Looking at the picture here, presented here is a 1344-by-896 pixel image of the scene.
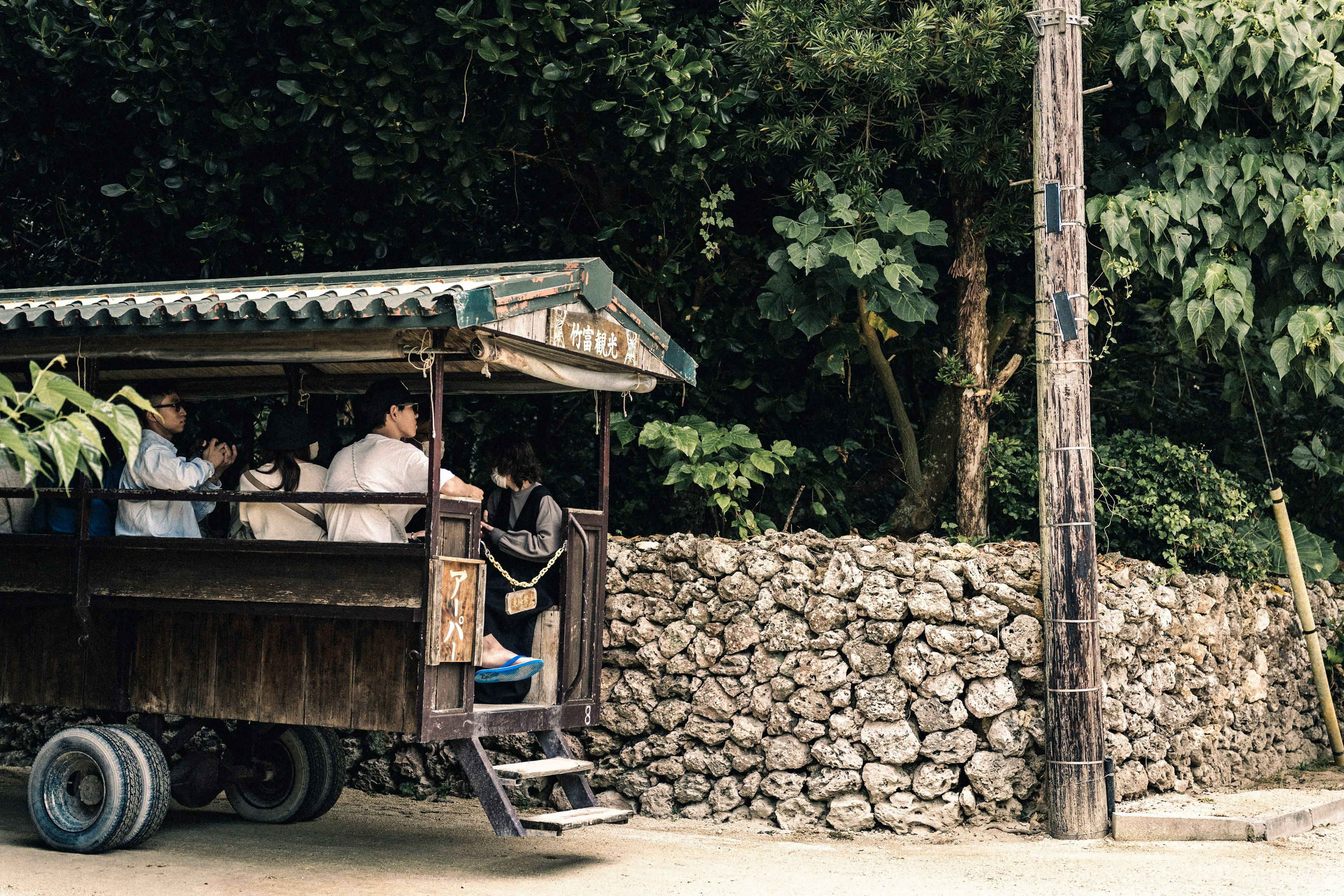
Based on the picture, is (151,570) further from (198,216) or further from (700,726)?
(198,216)

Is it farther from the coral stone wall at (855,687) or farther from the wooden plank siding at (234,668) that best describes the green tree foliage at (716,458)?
the wooden plank siding at (234,668)

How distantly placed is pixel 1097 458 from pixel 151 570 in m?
5.97

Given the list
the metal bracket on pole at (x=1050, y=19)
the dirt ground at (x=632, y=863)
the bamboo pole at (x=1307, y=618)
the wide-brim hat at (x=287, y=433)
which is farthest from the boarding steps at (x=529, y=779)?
the bamboo pole at (x=1307, y=618)

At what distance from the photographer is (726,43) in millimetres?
10102

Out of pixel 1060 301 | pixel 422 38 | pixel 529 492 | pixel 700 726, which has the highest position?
pixel 422 38

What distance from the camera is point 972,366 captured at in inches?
387

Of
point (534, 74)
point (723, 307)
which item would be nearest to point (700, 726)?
point (723, 307)

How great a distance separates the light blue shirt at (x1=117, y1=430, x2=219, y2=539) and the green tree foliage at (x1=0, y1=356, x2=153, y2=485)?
230 cm

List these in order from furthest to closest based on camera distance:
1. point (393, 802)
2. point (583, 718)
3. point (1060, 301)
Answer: point (393, 802) → point (1060, 301) → point (583, 718)

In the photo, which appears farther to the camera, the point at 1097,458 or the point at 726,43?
the point at 726,43

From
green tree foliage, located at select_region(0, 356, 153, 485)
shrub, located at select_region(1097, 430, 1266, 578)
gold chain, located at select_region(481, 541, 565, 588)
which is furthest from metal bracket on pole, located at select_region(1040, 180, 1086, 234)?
green tree foliage, located at select_region(0, 356, 153, 485)

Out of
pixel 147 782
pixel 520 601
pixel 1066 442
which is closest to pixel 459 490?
pixel 520 601

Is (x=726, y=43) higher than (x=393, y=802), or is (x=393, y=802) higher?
(x=726, y=43)

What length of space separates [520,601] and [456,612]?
36.6 inches
